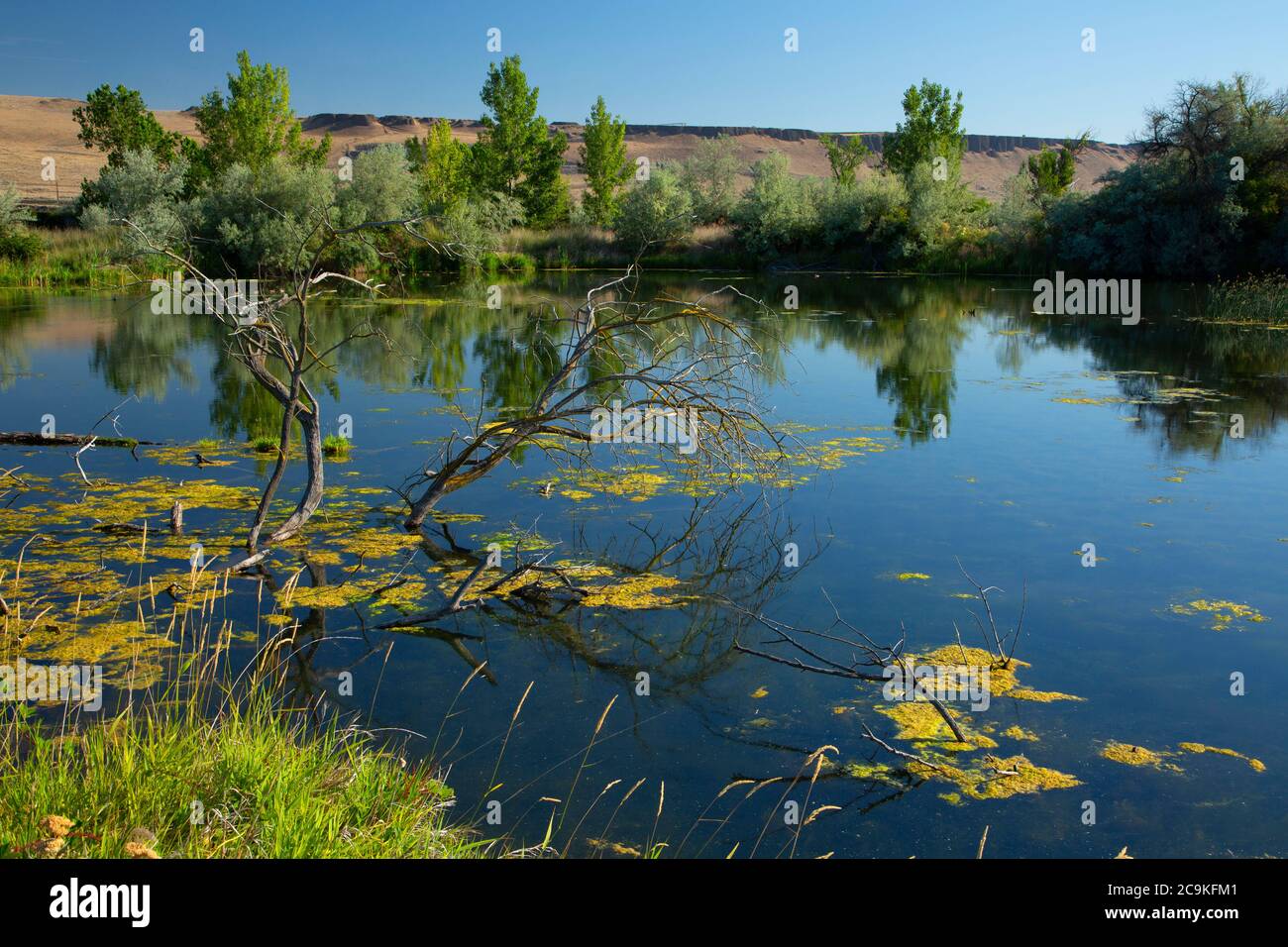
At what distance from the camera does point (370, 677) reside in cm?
576

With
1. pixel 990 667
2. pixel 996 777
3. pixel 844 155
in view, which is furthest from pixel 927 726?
pixel 844 155

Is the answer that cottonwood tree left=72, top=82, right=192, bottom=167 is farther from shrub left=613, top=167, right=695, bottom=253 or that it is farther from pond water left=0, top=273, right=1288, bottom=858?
pond water left=0, top=273, right=1288, bottom=858

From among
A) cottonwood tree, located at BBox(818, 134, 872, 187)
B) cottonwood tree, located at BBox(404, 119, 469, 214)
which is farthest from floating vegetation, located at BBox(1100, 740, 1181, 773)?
cottonwood tree, located at BBox(818, 134, 872, 187)

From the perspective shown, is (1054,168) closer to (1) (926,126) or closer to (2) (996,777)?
(1) (926,126)

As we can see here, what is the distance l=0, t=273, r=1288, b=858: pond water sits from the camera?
182 inches

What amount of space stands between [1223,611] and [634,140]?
147381 millimetres
